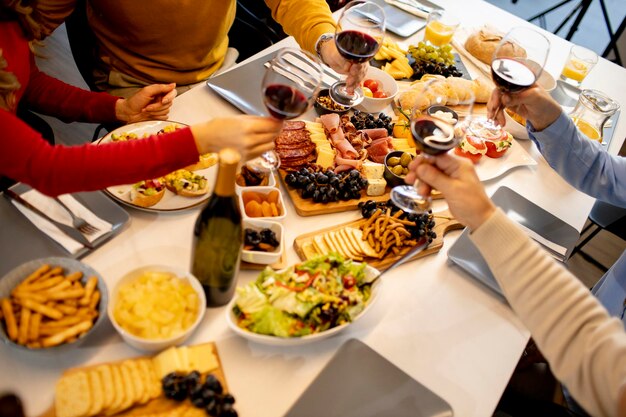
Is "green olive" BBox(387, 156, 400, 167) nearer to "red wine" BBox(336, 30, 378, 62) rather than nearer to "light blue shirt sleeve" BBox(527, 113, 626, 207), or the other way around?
"red wine" BBox(336, 30, 378, 62)

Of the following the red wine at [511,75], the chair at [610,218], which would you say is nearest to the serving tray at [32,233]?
the red wine at [511,75]

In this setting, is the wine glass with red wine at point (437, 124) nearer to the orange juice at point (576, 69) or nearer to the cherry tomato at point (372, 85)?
the cherry tomato at point (372, 85)

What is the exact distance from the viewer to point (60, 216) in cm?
131

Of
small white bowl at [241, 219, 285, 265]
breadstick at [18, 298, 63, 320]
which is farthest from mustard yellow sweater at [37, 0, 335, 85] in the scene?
breadstick at [18, 298, 63, 320]

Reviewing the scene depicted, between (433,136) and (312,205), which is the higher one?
(433,136)

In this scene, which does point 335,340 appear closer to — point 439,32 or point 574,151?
point 574,151

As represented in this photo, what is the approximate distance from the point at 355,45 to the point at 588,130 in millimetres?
1183

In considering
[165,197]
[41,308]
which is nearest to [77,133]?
[165,197]

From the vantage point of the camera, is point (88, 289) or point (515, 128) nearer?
point (88, 289)

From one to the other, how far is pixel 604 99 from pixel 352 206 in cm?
136

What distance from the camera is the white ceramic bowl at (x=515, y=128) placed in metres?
2.08

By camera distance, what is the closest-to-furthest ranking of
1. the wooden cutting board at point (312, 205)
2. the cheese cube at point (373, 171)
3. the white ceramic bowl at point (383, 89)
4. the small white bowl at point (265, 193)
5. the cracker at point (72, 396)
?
the cracker at point (72, 396), the small white bowl at point (265, 193), the wooden cutting board at point (312, 205), the cheese cube at point (373, 171), the white ceramic bowl at point (383, 89)

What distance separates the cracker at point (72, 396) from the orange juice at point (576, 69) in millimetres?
2566

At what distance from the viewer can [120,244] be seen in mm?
1345
